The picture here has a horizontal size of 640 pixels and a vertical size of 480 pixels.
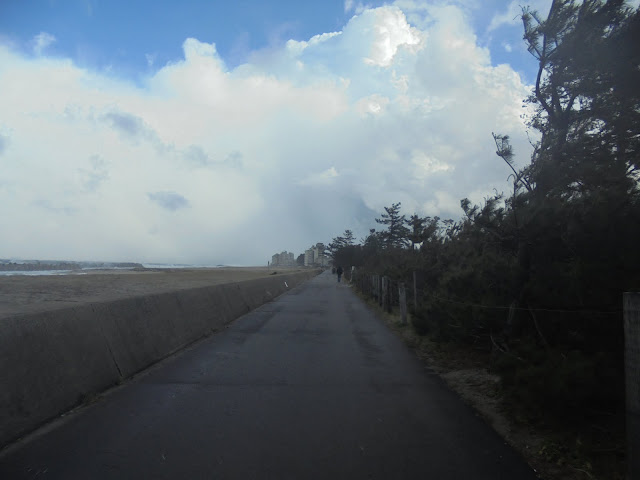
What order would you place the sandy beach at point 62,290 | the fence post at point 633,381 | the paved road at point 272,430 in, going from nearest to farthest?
the fence post at point 633,381 < the paved road at point 272,430 < the sandy beach at point 62,290

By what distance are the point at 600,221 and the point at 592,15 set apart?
3251 mm

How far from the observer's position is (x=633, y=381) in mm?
3637

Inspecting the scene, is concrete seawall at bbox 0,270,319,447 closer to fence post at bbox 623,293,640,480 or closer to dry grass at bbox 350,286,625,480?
dry grass at bbox 350,286,625,480

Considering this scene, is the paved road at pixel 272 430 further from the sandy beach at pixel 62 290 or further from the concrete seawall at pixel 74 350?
the sandy beach at pixel 62 290

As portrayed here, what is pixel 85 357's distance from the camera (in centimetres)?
627

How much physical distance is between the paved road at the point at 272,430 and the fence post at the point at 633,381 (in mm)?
833

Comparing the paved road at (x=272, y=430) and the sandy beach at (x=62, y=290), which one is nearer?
the paved road at (x=272, y=430)

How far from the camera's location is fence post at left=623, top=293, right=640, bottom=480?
139 inches

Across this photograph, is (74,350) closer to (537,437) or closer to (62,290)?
(537,437)

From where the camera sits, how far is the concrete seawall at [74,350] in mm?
4887

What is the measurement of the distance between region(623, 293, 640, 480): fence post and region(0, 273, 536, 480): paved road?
0.83 m

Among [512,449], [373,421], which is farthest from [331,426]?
[512,449]

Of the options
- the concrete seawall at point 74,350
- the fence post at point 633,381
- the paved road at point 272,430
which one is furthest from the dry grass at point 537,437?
the concrete seawall at point 74,350

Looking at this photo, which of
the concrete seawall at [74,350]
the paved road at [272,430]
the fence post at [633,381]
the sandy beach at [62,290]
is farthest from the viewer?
the sandy beach at [62,290]
